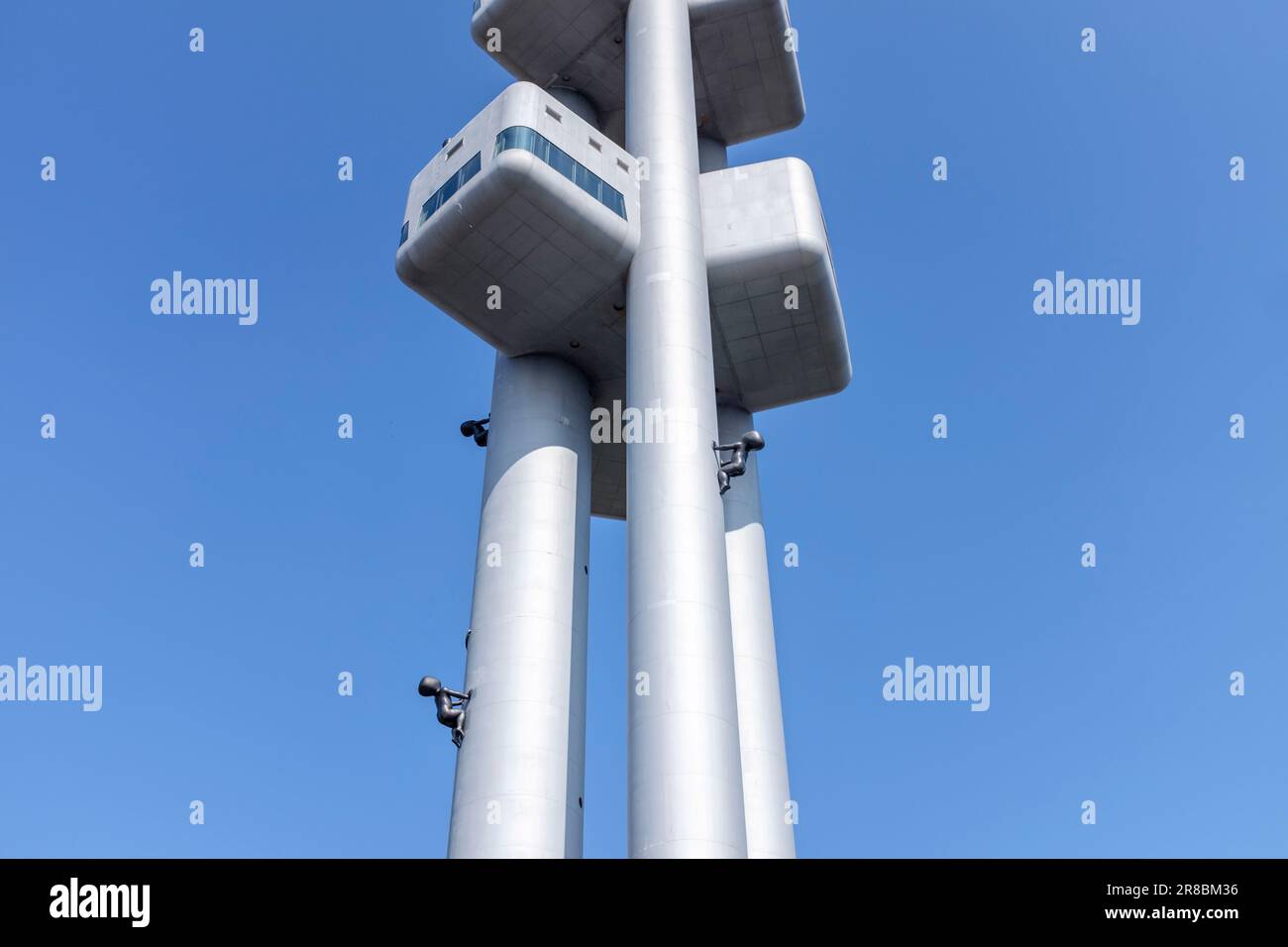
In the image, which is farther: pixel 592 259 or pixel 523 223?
pixel 592 259

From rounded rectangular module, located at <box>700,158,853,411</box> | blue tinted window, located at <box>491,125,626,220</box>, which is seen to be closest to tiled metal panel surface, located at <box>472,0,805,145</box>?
rounded rectangular module, located at <box>700,158,853,411</box>

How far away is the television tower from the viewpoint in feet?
99.7

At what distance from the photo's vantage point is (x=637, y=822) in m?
28.2

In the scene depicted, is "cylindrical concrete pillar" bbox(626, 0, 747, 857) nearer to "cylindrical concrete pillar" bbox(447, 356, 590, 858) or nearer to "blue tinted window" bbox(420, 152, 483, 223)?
"cylindrical concrete pillar" bbox(447, 356, 590, 858)

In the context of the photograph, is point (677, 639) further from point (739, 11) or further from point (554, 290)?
point (739, 11)

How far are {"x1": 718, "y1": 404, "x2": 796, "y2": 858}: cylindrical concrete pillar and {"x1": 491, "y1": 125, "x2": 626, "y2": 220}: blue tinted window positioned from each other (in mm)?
10262

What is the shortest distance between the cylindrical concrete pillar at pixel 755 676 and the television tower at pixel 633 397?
0.09 m

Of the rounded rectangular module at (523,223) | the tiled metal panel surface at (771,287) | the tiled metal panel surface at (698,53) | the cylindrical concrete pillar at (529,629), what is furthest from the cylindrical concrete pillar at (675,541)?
the tiled metal panel surface at (698,53)

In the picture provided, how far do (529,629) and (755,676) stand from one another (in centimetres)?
771

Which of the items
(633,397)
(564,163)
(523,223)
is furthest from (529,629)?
(564,163)

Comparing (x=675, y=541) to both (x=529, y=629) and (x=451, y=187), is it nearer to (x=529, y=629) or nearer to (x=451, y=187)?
(x=529, y=629)

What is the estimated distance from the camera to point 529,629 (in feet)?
119

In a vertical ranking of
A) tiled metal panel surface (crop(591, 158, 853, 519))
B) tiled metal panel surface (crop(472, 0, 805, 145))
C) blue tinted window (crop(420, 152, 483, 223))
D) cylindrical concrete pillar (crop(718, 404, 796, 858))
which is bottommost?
cylindrical concrete pillar (crop(718, 404, 796, 858))
